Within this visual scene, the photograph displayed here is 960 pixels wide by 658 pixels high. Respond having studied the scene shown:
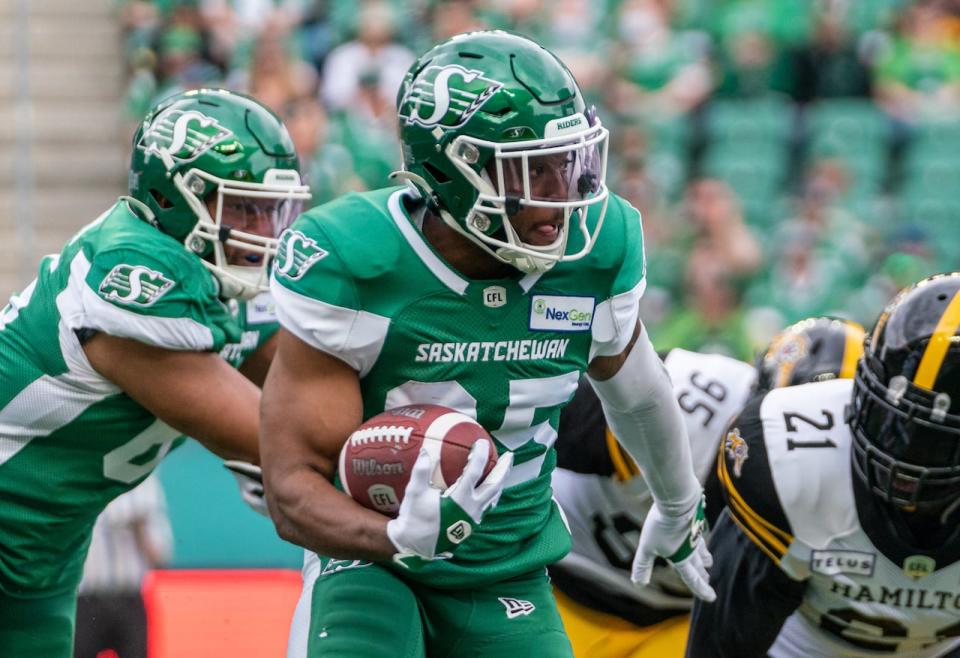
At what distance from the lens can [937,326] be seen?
314cm

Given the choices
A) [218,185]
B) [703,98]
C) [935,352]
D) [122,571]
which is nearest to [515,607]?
[935,352]

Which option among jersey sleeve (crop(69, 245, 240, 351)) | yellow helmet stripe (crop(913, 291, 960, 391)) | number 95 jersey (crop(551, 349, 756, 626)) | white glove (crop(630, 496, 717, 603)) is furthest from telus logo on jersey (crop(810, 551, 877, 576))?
jersey sleeve (crop(69, 245, 240, 351))

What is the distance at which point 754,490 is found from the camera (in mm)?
3314

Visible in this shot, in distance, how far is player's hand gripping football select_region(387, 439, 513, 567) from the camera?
8.86 feet

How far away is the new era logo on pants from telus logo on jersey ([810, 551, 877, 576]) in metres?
0.61

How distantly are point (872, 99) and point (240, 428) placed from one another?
682cm

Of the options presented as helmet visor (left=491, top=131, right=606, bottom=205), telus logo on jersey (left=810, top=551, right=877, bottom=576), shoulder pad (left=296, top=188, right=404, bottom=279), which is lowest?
telus logo on jersey (left=810, top=551, right=877, bottom=576)

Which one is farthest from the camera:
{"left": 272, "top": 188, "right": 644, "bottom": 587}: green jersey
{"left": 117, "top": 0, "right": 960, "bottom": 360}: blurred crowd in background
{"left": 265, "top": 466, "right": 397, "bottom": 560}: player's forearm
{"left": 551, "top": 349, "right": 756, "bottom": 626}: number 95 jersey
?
{"left": 117, "top": 0, "right": 960, "bottom": 360}: blurred crowd in background

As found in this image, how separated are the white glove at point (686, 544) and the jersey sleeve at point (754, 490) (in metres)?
0.12

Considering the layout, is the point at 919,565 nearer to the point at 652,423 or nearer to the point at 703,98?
the point at 652,423

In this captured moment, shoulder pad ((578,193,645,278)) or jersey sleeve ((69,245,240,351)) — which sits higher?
shoulder pad ((578,193,645,278))

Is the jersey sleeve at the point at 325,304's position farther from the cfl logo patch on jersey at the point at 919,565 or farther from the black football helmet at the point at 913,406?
the cfl logo patch on jersey at the point at 919,565

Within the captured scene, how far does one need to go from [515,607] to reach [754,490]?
56 cm

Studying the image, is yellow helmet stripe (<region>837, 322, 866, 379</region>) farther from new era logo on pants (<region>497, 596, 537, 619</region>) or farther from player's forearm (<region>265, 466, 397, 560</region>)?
player's forearm (<region>265, 466, 397, 560</region>)
